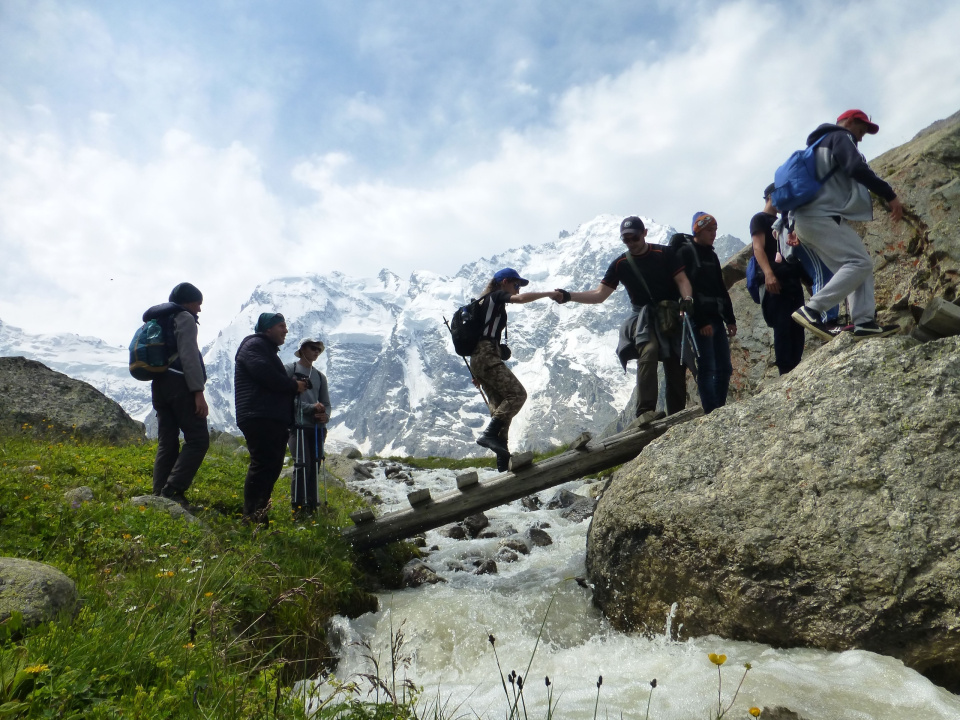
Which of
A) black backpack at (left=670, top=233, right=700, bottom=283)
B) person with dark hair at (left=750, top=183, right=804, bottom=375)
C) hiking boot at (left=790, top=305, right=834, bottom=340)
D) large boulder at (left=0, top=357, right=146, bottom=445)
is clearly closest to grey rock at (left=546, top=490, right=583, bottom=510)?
black backpack at (left=670, top=233, right=700, bottom=283)

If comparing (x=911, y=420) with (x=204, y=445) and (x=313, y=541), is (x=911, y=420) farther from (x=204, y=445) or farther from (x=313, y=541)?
(x=204, y=445)

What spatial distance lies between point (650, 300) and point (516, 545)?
180 inches

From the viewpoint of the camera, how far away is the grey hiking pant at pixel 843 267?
5.72 meters

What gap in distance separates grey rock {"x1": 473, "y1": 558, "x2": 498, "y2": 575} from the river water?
0.52 feet

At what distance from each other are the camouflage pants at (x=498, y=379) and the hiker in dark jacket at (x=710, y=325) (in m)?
2.41

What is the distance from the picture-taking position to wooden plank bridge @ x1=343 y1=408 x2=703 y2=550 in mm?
7781

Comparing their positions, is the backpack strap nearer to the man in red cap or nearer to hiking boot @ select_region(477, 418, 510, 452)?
the man in red cap

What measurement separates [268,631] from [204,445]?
11.6 feet

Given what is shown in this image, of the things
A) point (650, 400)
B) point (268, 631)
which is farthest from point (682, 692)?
point (650, 400)

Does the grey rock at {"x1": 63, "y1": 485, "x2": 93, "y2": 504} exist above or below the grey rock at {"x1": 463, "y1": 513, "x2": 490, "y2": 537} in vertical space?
above

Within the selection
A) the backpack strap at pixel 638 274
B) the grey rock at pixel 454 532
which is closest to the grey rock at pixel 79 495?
the grey rock at pixel 454 532

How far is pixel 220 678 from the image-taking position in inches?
115

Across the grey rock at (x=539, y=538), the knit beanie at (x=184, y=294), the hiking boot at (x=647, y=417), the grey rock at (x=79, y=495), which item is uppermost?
the knit beanie at (x=184, y=294)

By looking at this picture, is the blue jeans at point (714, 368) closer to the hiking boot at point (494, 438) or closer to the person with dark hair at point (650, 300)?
the person with dark hair at point (650, 300)
